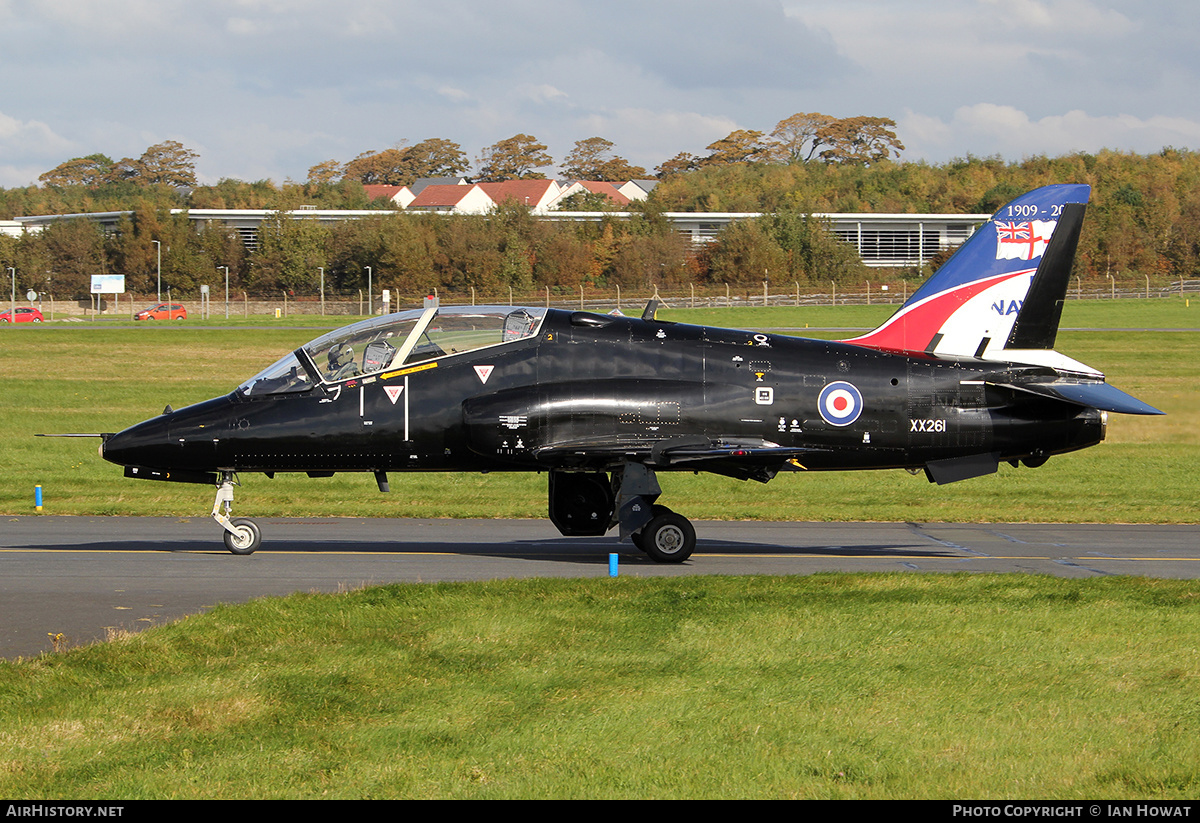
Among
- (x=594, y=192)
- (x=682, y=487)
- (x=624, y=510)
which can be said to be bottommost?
(x=682, y=487)

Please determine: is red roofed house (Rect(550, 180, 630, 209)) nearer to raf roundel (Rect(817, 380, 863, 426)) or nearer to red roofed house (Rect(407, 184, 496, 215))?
red roofed house (Rect(407, 184, 496, 215))

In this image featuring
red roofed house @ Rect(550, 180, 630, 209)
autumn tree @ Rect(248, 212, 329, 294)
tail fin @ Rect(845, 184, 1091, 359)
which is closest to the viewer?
tail fin @ Rect(845, 184, 1091, 359)

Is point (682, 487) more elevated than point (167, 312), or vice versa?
point (167, 312)

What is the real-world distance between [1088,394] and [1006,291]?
6.55ft

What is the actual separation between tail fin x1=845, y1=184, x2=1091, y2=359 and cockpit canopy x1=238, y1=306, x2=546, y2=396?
18.8 feet

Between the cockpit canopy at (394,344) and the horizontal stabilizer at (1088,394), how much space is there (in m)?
6.89

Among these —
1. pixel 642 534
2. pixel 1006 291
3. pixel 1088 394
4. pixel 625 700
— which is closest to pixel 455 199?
pixel 1006 291

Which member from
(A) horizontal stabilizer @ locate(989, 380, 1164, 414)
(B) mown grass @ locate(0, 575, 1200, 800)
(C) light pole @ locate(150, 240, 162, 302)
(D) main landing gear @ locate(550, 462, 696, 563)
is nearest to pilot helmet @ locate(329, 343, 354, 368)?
(D) main landing gear @ locate(550, 462, 696, 563)

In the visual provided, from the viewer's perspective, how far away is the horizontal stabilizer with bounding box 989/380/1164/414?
50.1 feet

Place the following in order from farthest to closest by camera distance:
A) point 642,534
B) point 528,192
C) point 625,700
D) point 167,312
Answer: point 528,192 < point 167,312 < point 642,534 < point 625,700

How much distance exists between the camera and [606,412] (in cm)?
1543

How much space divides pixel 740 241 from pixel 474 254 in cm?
2510

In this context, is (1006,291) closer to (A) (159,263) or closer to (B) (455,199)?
(A) (159,263)
